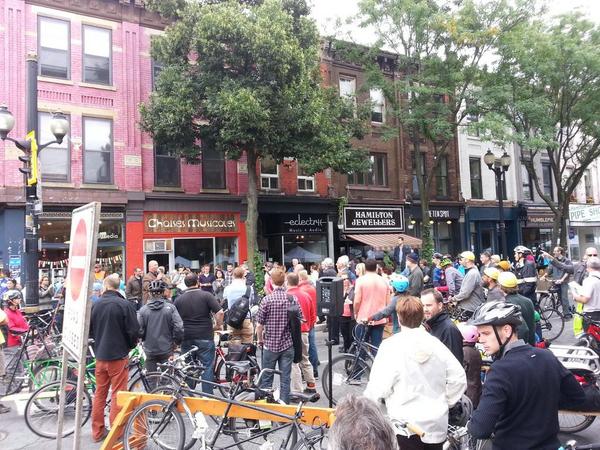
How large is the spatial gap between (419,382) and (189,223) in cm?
1615

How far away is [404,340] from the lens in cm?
367

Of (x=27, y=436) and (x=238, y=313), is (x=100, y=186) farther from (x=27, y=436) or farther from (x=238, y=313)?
(x=27, y=436)

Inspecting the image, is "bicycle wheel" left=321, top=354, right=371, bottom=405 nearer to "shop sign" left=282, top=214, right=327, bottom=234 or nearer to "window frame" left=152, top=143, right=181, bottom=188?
"window frame" left=152, top=143, right=181, bottom=188

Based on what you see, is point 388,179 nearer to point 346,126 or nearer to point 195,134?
point 346,126

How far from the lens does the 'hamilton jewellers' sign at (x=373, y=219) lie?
74.8 feet

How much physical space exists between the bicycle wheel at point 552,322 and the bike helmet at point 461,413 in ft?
25.8

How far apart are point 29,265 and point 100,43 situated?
1032 centimetres

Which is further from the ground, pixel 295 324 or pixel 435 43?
pixel 435 43

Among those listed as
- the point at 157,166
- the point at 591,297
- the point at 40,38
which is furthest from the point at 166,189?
the point at 591,297

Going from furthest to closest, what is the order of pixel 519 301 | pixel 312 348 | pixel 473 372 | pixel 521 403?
pixel 312 348 → pixel 519 301 → pixel 473 372 → pixel 521 403

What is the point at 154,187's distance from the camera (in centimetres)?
1830

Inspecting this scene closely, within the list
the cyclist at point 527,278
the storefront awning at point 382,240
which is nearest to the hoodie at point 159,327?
the cyclist at point 527,278

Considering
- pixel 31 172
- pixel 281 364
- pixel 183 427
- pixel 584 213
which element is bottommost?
pixel 183 427

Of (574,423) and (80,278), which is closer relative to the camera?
(80,278)
